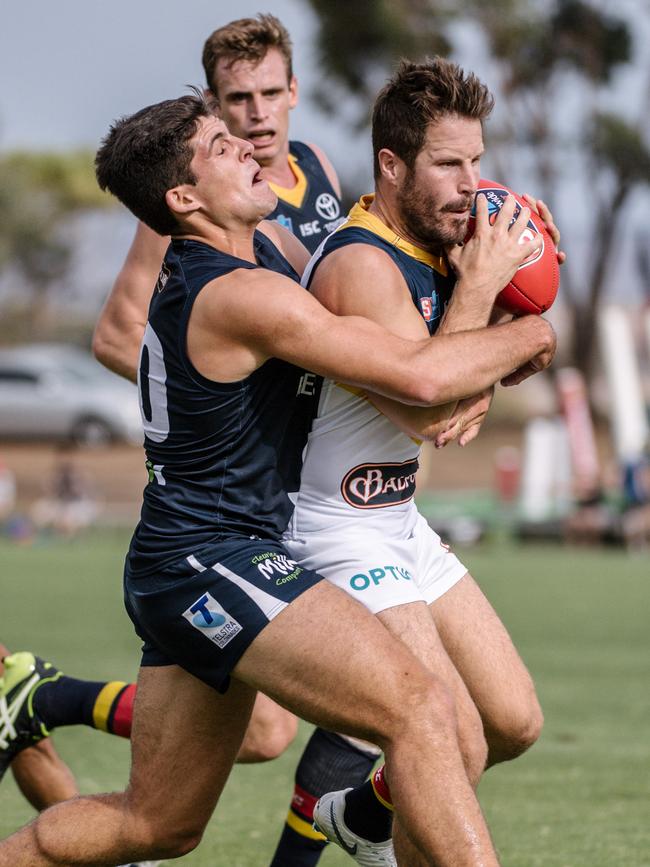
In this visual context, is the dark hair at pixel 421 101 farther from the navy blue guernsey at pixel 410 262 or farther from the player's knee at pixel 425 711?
the player's knee at pixel 425 711

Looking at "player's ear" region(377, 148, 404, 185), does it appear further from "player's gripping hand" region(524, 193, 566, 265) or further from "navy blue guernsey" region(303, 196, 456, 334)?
"player's gripping hand" region(524, 193, 566, 265)

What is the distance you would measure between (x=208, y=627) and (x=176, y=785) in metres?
0.57

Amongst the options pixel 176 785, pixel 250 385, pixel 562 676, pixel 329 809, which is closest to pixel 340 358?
pixel 250 385

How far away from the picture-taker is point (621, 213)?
39594 millimetres

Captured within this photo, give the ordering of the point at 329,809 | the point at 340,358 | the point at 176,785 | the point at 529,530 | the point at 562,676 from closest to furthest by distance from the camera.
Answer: the point at 340,358 → the point at 176,785 → the point at 329,809 → the point at 562,676 → the point at 529,530

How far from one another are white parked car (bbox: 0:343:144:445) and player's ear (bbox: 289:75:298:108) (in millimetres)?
29123

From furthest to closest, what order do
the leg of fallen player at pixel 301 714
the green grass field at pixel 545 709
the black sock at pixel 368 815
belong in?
the green grass field at pixel 545 709
the black sock at pixel 368 815
the leg of fallen player at pixel 301 714

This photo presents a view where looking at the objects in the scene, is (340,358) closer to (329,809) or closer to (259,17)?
(329,809)

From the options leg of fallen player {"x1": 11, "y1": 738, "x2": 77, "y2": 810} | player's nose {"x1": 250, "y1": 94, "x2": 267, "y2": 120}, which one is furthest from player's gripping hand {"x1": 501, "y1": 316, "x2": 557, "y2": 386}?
leg of fallen player {"x1": 11, "y1": 738, "x2": 77, "y2": 810}

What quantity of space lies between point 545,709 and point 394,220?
234 inches

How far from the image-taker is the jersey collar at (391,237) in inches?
168

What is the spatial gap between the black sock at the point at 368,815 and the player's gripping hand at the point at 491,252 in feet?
5.41

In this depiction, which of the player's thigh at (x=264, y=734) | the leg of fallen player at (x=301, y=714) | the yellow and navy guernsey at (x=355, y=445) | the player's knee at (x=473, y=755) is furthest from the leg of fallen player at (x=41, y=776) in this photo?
the player's knee at (x=473, y=755)

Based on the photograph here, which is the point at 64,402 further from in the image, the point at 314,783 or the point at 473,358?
the point at 473,358
